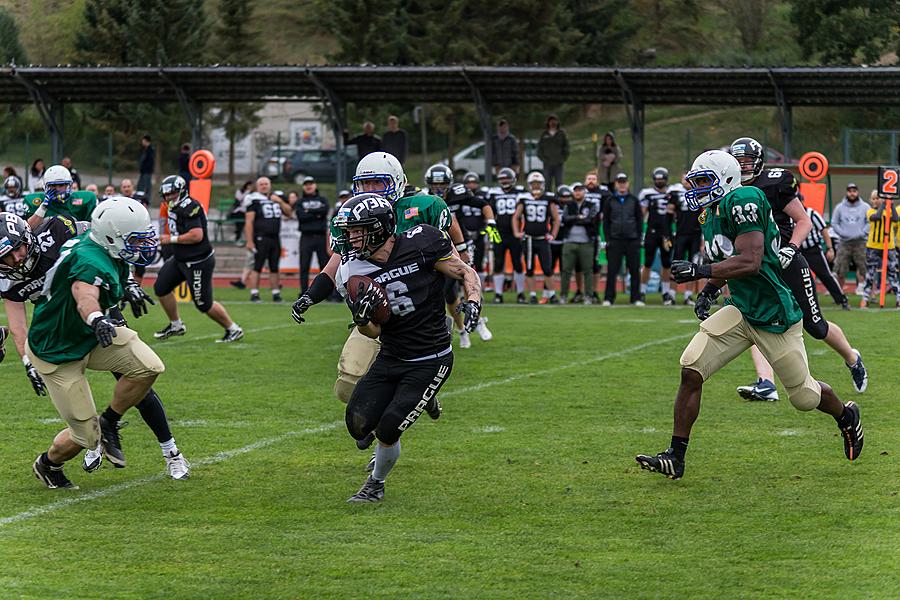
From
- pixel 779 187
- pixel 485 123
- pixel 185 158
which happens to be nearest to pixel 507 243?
pixel 485 123

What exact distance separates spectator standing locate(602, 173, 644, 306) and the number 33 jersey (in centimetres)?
1224

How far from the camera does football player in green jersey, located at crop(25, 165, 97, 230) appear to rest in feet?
40.2

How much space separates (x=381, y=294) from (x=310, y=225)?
14.4 metres

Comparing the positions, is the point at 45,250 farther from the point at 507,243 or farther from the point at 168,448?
the point at 507,243

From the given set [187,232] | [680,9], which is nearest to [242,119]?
[680,9]

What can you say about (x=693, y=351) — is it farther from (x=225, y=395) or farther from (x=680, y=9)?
(x=680, y=9)

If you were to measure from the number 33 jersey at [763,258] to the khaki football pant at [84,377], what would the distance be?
3.11 metres

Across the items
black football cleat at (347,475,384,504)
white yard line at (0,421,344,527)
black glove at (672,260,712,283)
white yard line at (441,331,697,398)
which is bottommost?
white yard line at (441,331,697,398)

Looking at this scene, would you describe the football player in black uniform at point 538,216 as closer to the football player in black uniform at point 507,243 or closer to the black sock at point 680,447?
the football player in black uniform at point 507,243

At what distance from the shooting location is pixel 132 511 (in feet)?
21.4

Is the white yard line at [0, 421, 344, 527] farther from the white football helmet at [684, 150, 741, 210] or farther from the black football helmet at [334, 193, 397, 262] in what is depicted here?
the white football helmet at [684, 150, 741, 210]

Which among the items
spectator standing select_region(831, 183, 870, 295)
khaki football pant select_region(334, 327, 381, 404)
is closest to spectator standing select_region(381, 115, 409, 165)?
spectator standing select_region(831, 183, 870, 295)

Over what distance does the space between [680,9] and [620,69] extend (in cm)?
3049

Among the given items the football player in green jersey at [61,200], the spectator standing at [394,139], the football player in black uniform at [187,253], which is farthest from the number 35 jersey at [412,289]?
the spectator standing at [394,139]
